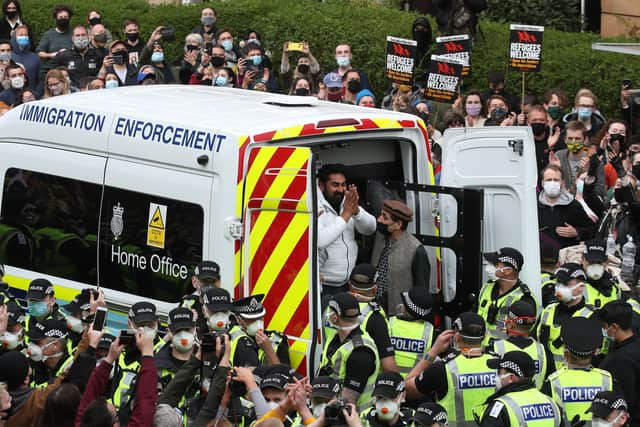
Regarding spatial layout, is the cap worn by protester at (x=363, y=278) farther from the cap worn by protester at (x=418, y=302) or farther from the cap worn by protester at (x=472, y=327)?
the cap worn by protester at (x=472, y=327)

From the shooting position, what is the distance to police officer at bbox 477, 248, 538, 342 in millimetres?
9438

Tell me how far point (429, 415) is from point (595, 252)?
324 cm

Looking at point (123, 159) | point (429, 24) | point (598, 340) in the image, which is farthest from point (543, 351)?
point (429, 24)

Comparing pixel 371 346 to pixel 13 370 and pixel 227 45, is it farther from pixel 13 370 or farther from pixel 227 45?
pixel 227 45

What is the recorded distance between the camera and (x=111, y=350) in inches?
308

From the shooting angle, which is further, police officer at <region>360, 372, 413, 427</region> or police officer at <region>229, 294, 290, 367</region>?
police officer at <region>229, 294, 290, 367</region>

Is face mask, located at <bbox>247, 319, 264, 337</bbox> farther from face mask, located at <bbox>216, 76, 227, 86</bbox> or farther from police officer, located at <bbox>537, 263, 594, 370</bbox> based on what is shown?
face mask, located at <bbox>216, 76, 227, 86</bbox>

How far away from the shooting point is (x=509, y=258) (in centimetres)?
943

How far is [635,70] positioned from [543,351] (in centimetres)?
860

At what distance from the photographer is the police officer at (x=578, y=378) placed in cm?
805

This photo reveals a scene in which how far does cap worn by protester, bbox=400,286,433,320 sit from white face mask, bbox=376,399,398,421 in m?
1.44

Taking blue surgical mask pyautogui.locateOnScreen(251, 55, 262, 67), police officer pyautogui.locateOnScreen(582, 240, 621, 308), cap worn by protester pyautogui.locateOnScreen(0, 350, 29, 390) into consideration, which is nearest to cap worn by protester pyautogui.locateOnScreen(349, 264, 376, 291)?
police officer pyautogui.locateOnScreen(582, 240, 621, 308)

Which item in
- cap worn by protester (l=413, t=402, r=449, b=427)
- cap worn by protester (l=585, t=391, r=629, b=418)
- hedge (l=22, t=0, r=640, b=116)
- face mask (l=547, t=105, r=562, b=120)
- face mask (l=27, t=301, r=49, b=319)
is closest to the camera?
cap worn by protester (l=413, t=402, r=449, b=427)

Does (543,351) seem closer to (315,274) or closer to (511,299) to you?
(511,299)
